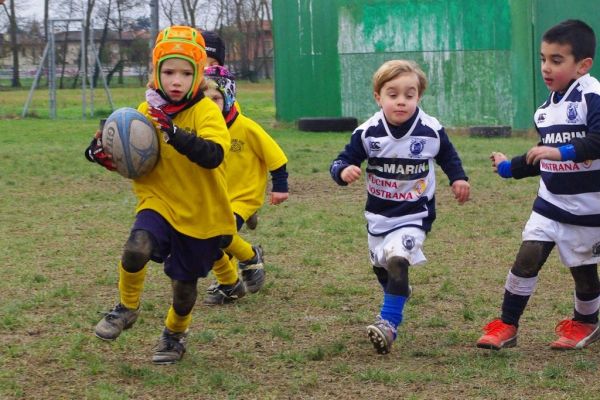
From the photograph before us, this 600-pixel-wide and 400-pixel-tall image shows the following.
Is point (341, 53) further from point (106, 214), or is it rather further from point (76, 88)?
point (76, 88)

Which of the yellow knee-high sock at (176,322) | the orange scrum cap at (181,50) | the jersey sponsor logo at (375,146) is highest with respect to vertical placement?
the orange scrum cap at (181,50)

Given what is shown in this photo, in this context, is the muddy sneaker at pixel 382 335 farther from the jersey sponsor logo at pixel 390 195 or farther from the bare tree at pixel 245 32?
the bare tree at pixel 245 32

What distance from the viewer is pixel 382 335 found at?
5.60m

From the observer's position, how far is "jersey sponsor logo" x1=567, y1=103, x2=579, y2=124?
5648mm

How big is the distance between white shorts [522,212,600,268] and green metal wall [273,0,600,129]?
16482 millimetres

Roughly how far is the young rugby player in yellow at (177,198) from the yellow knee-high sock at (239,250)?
5.72 ft

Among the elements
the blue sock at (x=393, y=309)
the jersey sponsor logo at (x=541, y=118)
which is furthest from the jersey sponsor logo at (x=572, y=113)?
the blue sock at (x=393, y=309)

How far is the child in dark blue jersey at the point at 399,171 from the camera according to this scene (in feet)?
19.1

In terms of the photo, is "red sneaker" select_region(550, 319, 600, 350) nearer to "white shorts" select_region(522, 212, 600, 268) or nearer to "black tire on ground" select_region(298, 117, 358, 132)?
"white shorts" select_region(522, 212, 600, 268)

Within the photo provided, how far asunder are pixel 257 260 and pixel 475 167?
839 cm

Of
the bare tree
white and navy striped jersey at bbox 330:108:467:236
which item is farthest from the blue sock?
the bare tree

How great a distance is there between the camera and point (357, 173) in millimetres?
5730

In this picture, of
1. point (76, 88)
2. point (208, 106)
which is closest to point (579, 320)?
point (208, 106)

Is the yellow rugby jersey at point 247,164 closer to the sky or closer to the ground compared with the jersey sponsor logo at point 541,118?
closer to the ground
